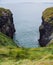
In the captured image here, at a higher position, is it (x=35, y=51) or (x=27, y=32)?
(x=35, y=51)

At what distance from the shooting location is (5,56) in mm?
36125

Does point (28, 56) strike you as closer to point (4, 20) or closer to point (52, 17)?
point (52, 17)

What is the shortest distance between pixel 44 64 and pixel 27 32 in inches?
4236

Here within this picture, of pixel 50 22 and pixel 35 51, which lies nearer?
pixel 35 51

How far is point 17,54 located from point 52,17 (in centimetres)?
6949

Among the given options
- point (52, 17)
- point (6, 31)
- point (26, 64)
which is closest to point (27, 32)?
point (6, 31)

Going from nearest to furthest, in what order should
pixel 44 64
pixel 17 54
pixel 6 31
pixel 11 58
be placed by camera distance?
pixel 44 64, pixel 11 58, pixel 17 54, pixel 6 31

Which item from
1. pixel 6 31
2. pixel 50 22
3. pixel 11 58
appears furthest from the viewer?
pixel 6 31

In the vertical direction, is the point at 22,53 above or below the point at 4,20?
above

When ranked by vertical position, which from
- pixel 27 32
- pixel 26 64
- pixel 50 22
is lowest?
pixel 27 32

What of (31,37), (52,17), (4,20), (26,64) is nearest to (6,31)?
(4,20)

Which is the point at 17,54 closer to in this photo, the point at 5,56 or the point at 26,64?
the point at 5,56

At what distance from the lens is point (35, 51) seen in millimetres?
41438

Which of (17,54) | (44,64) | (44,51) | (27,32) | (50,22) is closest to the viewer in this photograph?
(44,64)
